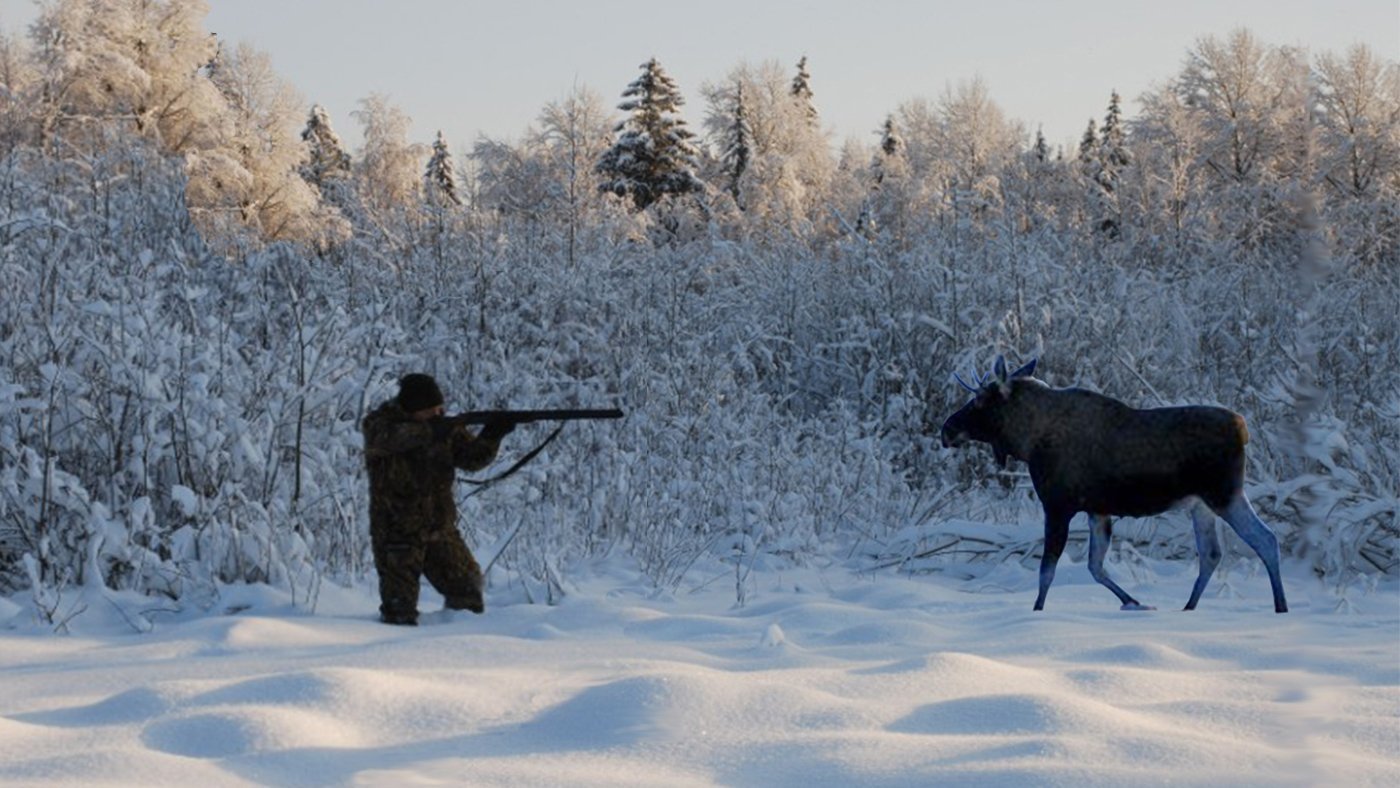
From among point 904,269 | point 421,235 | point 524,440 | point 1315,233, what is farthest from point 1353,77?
point 1315,233

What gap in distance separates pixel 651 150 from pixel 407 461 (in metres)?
35.7

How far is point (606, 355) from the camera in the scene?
1216 centimetres

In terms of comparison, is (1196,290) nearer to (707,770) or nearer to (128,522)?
(128,522)

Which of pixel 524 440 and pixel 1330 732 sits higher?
pixel 524 440

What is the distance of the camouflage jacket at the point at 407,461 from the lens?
18.2 ft

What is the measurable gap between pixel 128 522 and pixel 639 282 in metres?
7.72

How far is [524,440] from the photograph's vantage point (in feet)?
32.0

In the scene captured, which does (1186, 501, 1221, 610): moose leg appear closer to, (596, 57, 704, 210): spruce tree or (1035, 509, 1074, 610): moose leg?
(1035, 509, 1074, 610): moose leg

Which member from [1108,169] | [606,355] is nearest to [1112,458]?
[606,355]

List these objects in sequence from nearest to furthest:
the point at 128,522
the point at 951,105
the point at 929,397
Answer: the point at 128,522
the point at 929,397
the point at 951,105

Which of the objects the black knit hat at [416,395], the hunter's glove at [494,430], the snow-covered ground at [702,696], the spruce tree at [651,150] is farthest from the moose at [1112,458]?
the spruce tree at [651,150]

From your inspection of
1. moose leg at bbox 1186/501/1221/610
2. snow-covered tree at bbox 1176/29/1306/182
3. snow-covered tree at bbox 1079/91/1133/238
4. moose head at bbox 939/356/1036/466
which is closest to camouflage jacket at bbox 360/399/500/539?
moose head at bbox 939/356/1036/466

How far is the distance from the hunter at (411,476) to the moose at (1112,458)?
2.26m

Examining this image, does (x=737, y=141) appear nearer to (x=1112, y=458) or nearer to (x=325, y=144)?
(x=325, y=144)
